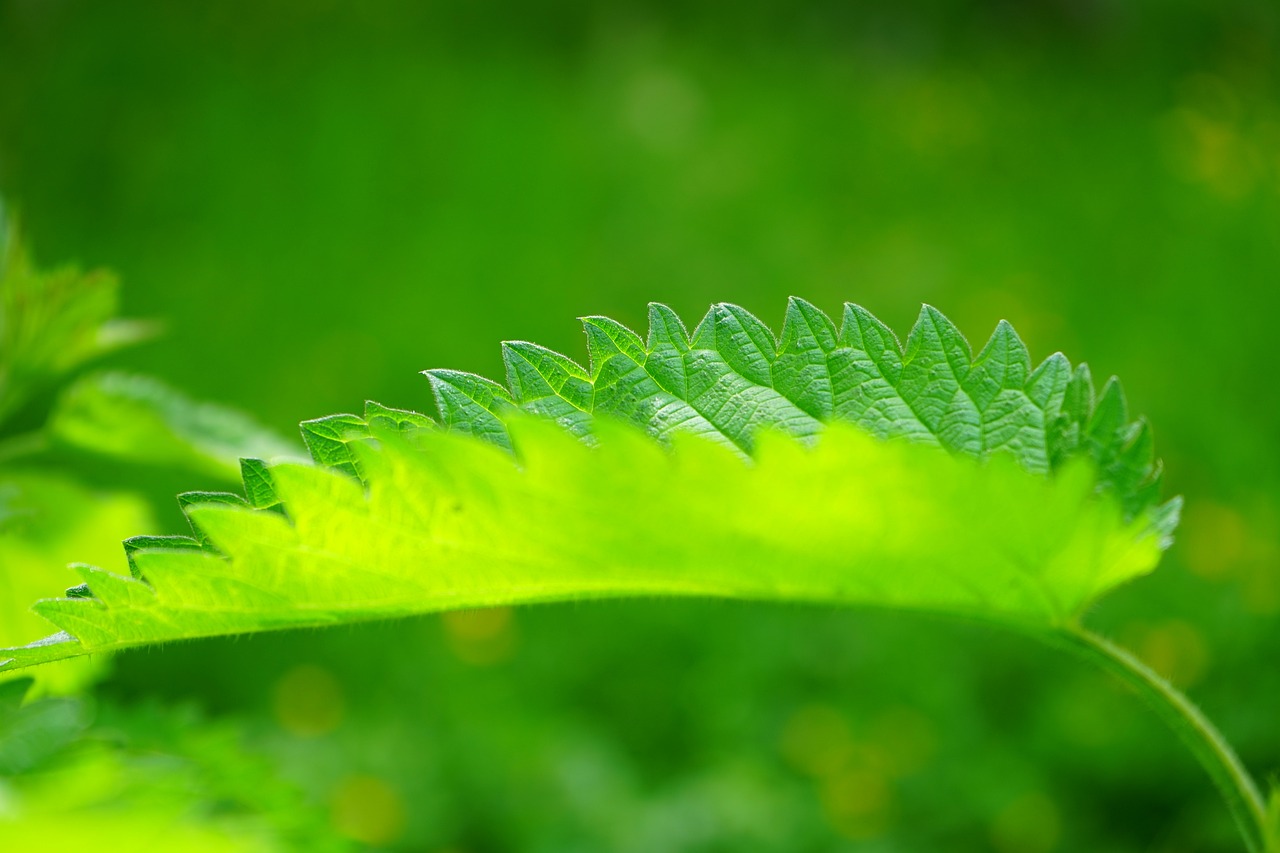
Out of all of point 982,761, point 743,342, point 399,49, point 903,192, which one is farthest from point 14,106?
point 743,342

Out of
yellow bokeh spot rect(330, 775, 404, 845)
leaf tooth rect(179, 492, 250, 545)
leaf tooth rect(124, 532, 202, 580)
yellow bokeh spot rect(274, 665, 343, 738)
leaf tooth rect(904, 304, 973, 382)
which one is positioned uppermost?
leaf tooth rect(904, 304, 973, 382)

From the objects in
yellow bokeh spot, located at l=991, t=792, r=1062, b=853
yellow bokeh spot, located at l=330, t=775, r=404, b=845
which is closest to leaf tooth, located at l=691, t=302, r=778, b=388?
yellow bokeh spot, located at l=330, t=775, r=404, b=845

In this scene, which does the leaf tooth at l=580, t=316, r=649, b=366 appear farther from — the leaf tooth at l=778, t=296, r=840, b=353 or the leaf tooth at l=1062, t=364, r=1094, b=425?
the leaf tooth at l=1062, t=364, r=1094, b=425

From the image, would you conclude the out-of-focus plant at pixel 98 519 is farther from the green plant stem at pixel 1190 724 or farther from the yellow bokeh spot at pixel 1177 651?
the yellow bokeh spot at pixel 1177 651

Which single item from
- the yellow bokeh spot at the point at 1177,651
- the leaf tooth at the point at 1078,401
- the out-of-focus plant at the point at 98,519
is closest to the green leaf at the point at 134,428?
the out-of-focus plant at the point at 98,519

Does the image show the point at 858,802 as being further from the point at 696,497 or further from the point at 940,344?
the point at 696,497

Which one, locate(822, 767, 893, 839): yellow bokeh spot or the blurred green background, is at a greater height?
the blurred green background

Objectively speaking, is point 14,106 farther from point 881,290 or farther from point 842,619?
point 842,619
